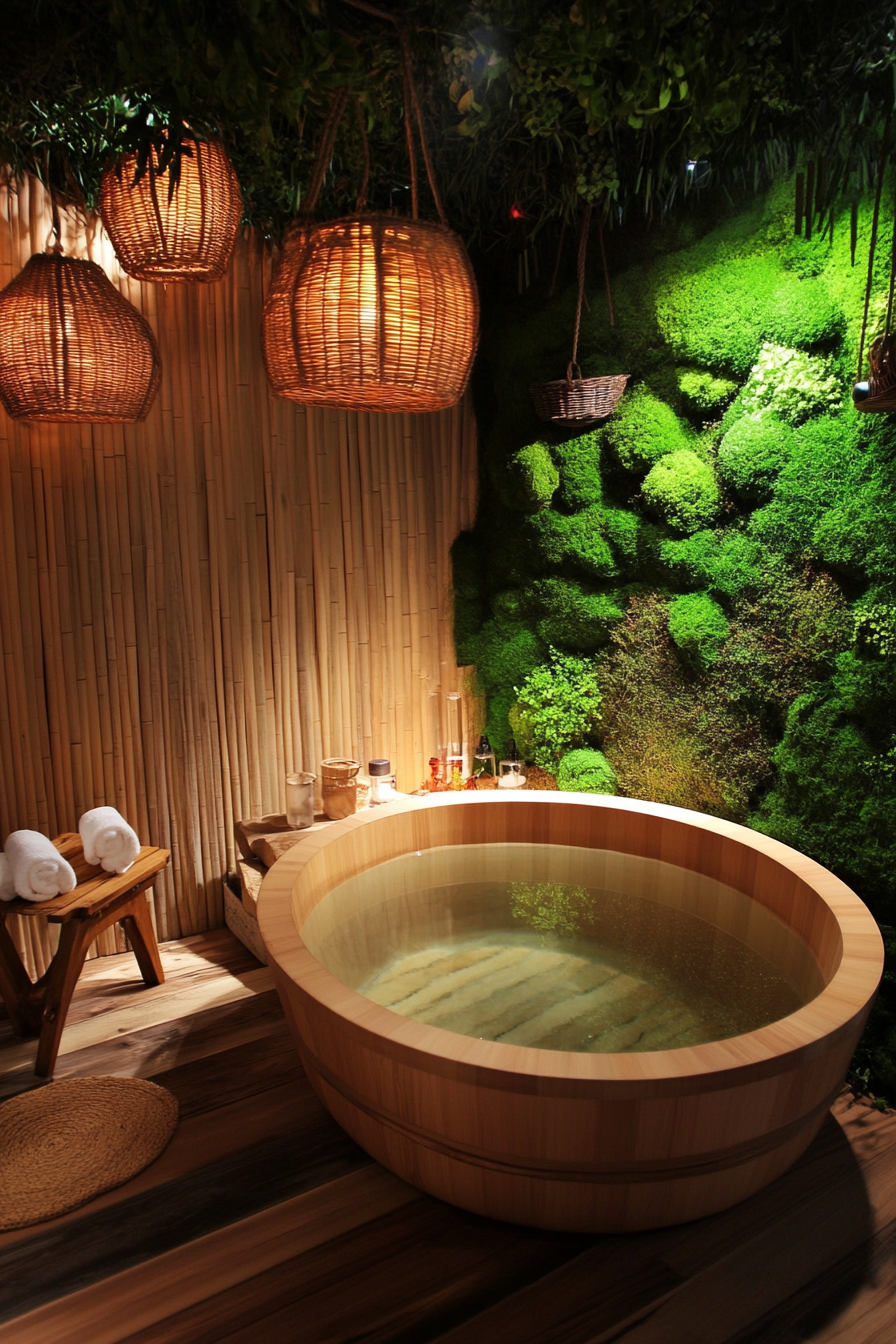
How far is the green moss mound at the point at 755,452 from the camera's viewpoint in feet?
10.3

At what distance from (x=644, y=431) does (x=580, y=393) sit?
0.99 ft

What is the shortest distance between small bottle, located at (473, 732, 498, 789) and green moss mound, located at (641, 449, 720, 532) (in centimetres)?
134

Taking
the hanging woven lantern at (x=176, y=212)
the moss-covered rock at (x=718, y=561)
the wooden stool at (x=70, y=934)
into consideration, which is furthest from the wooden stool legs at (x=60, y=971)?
the moss-covered rock at (x=718, y=561)

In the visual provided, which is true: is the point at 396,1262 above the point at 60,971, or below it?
below

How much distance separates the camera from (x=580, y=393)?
354cm

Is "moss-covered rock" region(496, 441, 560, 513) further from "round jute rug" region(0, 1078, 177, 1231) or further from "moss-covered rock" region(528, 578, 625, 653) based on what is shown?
"round jute rug" region(0, 1078, 177, 1231)

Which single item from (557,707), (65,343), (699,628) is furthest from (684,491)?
(65,343)

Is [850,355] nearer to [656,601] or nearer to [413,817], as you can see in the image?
[656,601]

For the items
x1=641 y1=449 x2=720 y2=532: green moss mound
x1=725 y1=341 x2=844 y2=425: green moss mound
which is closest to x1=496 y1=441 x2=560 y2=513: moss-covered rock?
x1=641 y1=449 x2=720 y2=532: green moss mound

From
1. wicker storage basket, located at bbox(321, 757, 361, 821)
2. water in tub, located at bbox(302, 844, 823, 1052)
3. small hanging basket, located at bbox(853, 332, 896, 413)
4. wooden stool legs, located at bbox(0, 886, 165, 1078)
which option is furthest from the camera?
wicker storage basket, located at bbox(321, 757, 361, 821)

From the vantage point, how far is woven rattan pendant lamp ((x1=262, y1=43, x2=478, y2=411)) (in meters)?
1.82

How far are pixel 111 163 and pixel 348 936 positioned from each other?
7.41 feet

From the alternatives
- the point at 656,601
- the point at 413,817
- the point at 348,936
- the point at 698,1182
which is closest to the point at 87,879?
the point at 348,936

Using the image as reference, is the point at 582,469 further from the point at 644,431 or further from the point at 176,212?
the point at 176,212
